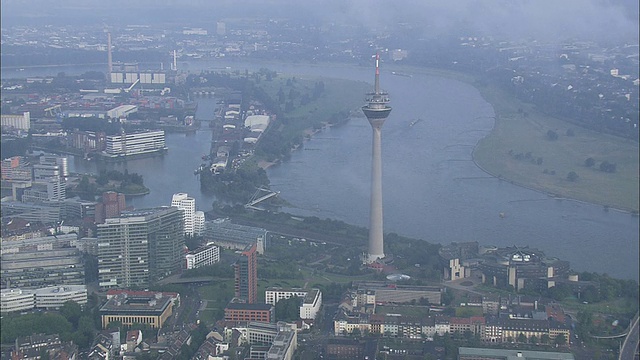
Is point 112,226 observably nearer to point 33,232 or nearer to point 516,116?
point 33,232

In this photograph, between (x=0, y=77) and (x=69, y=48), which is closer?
(x=0, y=77)

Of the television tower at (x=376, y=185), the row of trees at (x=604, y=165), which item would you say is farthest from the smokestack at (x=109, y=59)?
the television tower at (x=376, y=185)

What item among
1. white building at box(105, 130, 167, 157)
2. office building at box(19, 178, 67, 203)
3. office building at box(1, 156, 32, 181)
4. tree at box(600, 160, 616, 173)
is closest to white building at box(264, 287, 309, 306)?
office building at box(19, 178, 67, 203)

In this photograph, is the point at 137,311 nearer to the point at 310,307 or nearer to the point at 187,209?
the point at 310,307

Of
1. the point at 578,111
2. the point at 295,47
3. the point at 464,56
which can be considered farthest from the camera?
the point at 295,47

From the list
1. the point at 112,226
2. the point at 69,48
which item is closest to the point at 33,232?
the point at 112,226

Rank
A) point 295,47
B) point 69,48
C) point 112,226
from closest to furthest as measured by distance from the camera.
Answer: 1. point 112,226
2. point 295,47
3. point 69,48

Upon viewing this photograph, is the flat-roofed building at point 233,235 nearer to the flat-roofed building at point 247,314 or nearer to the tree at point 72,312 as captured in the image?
the flat-roofed building at point 247,314
